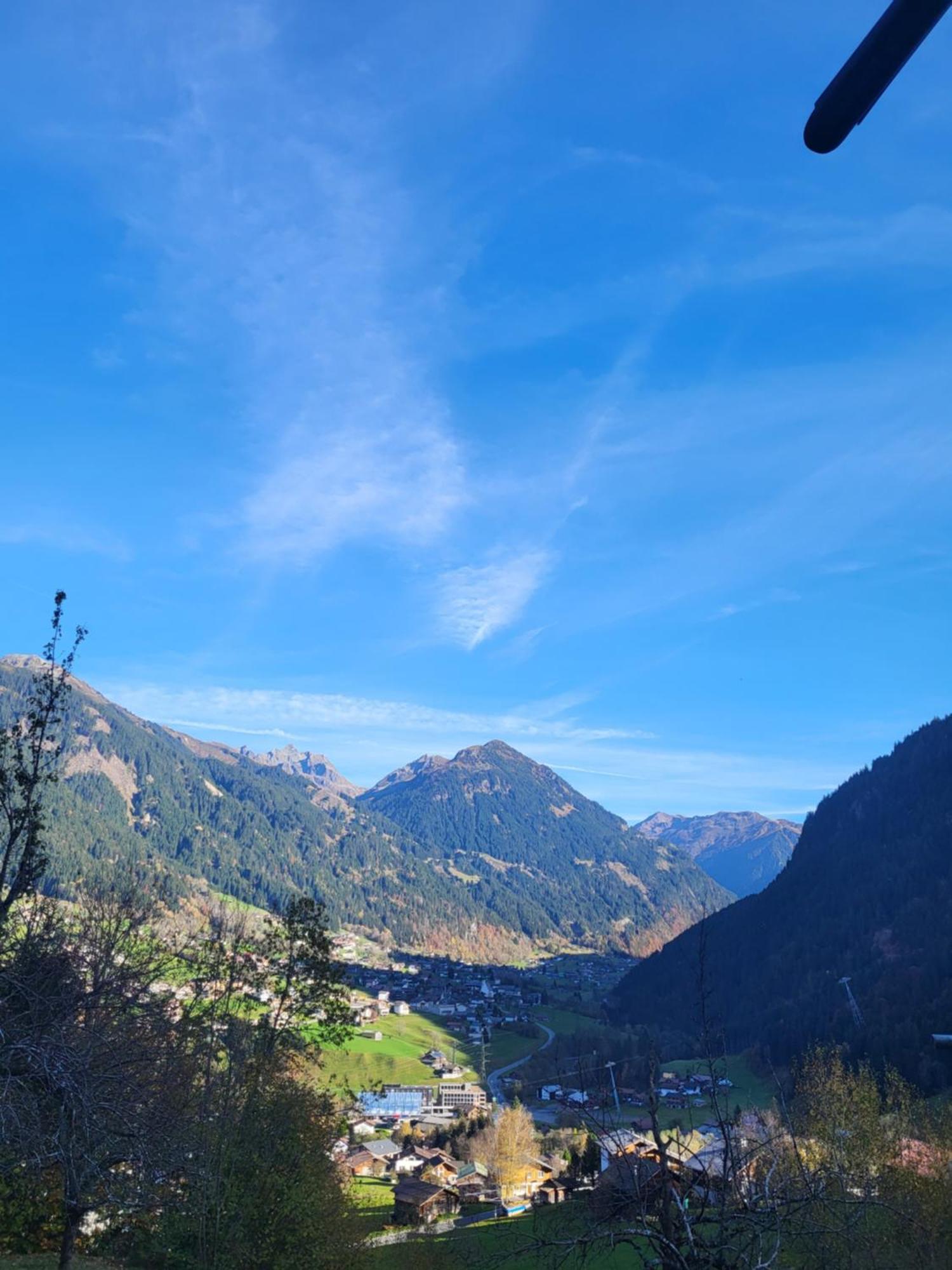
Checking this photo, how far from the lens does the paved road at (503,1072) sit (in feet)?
→ 390

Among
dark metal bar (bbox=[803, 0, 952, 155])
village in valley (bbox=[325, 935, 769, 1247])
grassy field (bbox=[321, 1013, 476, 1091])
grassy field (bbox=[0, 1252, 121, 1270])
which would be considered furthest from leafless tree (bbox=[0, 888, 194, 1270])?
grassy field (bbox=[321, 1013, 476, 1091])

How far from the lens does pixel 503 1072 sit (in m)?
142

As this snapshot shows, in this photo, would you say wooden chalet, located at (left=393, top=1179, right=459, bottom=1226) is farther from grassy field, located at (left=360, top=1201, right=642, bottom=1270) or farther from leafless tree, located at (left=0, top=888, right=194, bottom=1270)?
leafless tree, located at (left=0, top=888, right=194, bottom=1270)

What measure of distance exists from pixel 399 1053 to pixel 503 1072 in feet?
67.4

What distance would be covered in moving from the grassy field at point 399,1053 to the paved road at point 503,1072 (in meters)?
4.49

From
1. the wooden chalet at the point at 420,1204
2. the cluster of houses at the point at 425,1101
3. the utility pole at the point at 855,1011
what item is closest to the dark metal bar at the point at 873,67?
the wooden chalet at the point at 420,1204

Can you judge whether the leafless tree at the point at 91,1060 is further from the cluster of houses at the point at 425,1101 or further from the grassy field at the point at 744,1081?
the cluster of houses at the point at 425,1101

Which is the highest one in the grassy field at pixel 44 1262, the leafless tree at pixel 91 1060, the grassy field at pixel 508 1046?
the leafless tree at pixel 91 1060

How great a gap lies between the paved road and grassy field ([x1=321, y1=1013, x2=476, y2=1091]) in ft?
14.7

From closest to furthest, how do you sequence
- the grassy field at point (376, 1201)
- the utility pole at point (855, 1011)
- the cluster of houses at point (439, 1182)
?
the grassy field at point (376, 1201) → the cluster of houses at point (439, 1182) → the utility pole at point (855, 1011)

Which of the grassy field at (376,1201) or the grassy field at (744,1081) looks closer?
the grassy field at (376,1201)

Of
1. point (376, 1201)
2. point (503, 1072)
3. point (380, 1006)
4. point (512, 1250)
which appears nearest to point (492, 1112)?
point (376, 1201)

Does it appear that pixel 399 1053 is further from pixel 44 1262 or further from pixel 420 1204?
pixel 44 1262

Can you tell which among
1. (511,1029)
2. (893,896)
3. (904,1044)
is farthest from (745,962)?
(904,1044)
